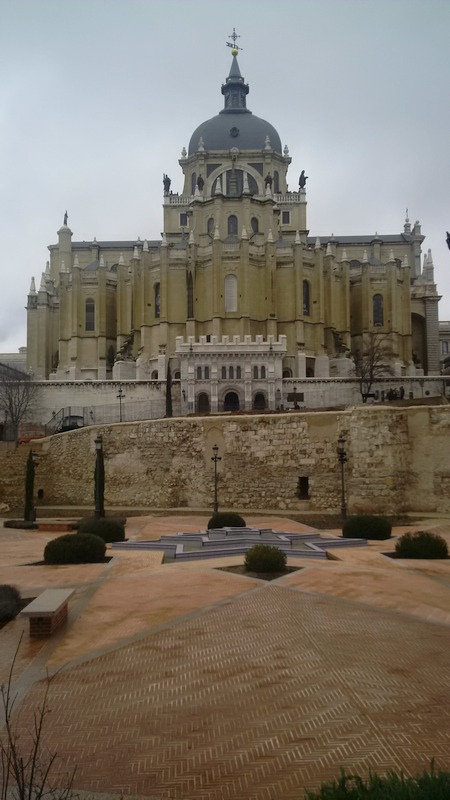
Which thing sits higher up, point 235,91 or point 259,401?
point 235,91

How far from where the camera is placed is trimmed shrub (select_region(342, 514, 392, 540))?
19438mm

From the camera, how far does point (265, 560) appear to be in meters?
13.2

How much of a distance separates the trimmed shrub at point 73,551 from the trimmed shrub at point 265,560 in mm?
3984

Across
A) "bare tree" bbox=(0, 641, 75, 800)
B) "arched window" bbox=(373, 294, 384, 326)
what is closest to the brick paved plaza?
"bare tree" bbox=(0, 641, 75, 800)

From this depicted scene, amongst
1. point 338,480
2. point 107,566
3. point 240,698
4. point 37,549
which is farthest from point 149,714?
point 338,480

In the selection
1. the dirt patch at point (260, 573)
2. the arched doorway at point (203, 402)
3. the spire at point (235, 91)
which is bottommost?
the dirt patch at point (260, 573)

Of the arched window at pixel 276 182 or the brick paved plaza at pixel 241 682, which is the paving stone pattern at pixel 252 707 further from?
the arched window at pixel 276 182

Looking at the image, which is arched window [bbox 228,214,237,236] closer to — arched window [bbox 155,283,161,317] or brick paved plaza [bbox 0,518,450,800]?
arched window [bbox 155,283,161,317]

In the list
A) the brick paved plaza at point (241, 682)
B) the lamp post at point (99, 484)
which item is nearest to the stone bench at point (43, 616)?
the brick paved plaza at point (241, 682)

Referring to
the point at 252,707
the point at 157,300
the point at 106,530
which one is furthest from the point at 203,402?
the point at 252,707

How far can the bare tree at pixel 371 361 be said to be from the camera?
48219mm

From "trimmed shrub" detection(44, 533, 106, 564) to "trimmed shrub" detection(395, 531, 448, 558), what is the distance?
24.7ft

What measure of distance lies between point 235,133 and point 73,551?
6267 centimetres

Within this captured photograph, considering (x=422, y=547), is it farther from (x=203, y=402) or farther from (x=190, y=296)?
(x=190, y=296)
